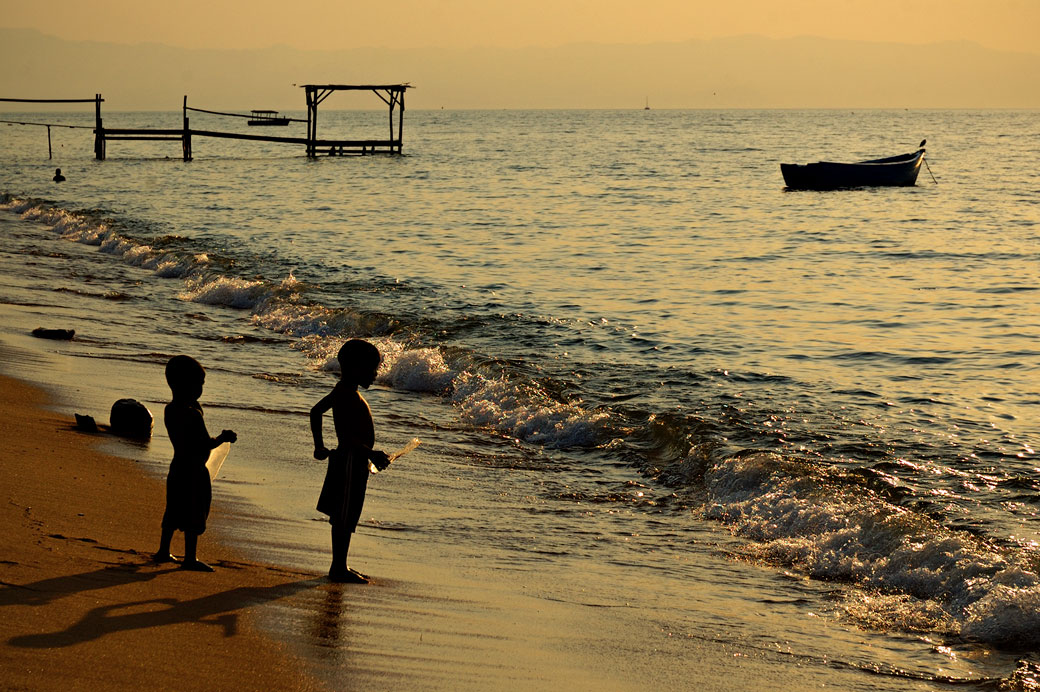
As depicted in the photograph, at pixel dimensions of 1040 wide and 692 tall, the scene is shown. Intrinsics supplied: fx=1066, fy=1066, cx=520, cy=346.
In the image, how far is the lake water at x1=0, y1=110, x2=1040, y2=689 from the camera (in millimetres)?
6473

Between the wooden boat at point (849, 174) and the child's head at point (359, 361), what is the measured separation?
41.3m

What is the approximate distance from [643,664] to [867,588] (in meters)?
2.26

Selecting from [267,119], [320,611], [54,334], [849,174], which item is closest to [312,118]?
[267,119]

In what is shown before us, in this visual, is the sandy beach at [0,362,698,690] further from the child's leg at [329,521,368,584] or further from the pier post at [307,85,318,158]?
the pier post at [307,85,318,158]

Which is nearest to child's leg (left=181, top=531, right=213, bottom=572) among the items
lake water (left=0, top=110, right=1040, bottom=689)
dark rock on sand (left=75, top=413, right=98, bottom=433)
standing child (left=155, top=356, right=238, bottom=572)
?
standing child (left=155, top=356, right=238, bottom=572)

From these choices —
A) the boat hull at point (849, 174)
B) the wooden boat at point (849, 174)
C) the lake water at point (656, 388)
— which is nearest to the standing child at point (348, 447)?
the lake water at point (656, 388)

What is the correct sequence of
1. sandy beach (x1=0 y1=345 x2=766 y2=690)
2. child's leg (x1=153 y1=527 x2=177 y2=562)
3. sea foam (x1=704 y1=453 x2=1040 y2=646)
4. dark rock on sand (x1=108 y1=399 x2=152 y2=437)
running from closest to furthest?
sandy beach (x1=0 y1=345 x2=766 y2=690), child's leg (x1=153 y1=527 x2=177 y2=562), sea foam (x1=704 y1=453 x2=1040 y2=646), dark rock on sand (x1=108 y1=399 x2=152 y2=437)

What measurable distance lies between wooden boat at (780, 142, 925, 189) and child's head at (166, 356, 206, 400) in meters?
41.6

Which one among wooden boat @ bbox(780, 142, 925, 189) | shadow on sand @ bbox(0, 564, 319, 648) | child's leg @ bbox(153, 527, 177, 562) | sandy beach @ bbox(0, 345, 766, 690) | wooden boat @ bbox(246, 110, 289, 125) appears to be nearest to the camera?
sandy beach @ bbox(0, 345, 766, 690)

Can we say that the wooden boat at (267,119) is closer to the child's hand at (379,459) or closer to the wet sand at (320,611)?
the wet sand at (320,611)

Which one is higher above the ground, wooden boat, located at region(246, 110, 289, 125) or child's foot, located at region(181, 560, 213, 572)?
wooden boat, located at region(246, 110, 289, 125)

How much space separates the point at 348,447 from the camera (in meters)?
5.44

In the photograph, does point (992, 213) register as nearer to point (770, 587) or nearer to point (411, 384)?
point (411, 384)

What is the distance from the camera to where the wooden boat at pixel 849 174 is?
146 feet
